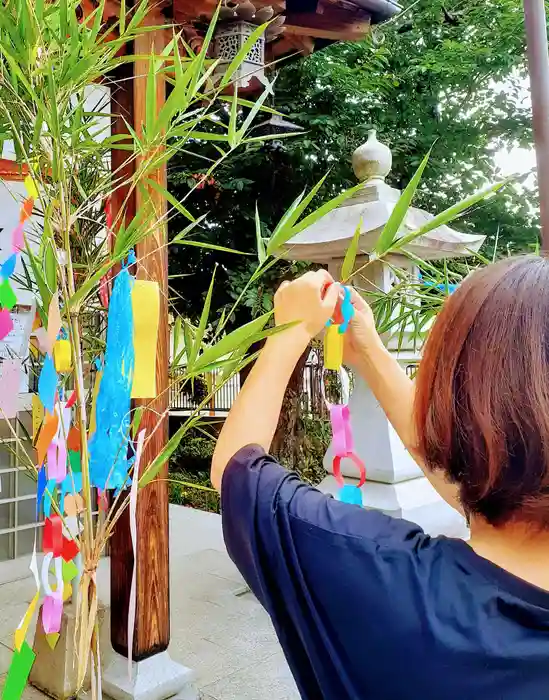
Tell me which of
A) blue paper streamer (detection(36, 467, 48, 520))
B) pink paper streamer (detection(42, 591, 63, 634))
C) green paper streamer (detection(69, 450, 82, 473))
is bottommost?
pink paper streamer (detection(42, 591, 63, 634))

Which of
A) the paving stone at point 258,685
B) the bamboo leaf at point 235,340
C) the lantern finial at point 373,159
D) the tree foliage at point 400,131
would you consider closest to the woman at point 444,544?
the bamboo leaf at point 235,340

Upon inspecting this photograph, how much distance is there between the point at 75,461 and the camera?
3.56ft

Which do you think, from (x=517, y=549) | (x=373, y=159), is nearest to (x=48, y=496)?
(x=517, y=549)

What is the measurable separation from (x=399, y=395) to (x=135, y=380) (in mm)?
473

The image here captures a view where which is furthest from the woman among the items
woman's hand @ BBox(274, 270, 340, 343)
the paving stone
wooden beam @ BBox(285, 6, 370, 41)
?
wooden beam @ BBox(285, 6, 370, 41)

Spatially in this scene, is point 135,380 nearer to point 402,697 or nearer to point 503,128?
point 402,697

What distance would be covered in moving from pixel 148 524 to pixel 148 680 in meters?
0.50

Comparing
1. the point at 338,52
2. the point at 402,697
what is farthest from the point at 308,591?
the point at 338,52

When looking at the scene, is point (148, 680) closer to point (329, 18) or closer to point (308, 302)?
point (308, 302)

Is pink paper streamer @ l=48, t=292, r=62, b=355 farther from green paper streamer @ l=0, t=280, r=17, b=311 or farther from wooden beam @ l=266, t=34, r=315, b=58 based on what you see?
wooden beam @ l=266, t=34, r=315, b=58

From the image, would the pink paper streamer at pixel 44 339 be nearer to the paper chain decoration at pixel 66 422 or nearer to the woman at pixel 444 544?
the paper chain decoration at pixel 66 422

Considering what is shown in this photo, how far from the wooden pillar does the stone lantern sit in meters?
0.60

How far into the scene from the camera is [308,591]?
0.65 m

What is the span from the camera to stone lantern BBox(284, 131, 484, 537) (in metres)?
2.38
